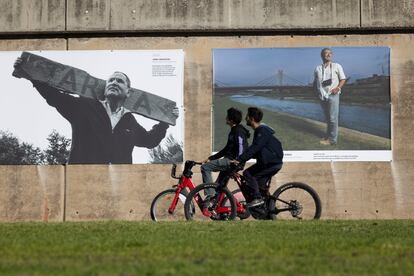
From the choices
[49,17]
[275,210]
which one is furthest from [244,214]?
[49,17]

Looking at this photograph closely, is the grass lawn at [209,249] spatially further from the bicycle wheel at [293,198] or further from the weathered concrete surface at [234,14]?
the weathered concrete surface at [234,14]

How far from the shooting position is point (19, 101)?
17859 millimetres

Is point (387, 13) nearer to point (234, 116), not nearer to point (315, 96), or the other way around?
point (315, 96)

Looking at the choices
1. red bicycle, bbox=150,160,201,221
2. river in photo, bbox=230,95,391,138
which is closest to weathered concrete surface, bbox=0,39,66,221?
red bicycle, bbox=150,160,201,221

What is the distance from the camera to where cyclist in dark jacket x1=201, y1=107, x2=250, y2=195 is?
1384 centimetres

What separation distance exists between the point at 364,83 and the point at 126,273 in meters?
11.3

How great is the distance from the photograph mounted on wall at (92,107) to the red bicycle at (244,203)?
361cm

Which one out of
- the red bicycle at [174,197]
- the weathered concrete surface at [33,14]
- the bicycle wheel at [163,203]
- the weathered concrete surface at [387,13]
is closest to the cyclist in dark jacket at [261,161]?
the red bicycle at [174,197]

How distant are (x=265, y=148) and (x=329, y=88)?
435cm

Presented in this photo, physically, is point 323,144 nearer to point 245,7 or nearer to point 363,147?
point 363,147

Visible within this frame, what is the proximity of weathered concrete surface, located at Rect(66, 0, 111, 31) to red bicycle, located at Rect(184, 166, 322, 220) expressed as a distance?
5.11 meters

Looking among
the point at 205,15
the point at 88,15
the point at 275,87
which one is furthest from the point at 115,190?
the point at 205,15

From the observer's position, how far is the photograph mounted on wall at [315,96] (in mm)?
17328

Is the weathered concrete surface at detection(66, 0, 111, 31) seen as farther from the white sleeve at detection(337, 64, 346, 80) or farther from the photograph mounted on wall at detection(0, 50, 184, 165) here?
the white sleeve at detection(337, 64, 346, 80)
